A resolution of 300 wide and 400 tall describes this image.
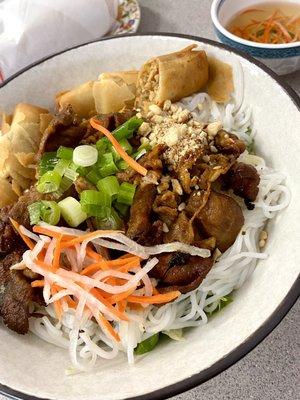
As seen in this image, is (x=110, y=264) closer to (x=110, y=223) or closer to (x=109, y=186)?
(x=110, y=223)

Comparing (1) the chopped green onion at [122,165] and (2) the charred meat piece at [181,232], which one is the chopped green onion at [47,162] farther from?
(2) the charred meat piece at [181,232]

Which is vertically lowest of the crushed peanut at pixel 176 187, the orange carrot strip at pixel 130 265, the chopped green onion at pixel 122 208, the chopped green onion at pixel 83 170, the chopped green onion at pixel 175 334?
the chopped green onion at pixel 175 334

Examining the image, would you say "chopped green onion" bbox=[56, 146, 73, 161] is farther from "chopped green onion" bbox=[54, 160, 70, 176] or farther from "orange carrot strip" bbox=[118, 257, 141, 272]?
"orange carrot strip" bbox=[118, 257, 141, 272]

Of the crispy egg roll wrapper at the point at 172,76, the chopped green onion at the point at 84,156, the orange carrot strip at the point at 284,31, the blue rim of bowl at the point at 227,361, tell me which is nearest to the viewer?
the blue rim of bowl at the point at 227,361

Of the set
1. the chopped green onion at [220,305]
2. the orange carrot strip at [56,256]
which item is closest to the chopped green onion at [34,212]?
the orange carrot strip at [56,256]

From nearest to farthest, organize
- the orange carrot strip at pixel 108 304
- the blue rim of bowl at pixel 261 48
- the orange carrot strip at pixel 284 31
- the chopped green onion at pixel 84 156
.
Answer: the orange carrot strip at pixel 108 304 → the chopped green onion at pixel 84 156 → the blue rim of bowl at pixel 261 48 → the orange carrot strip at pixel 284 31

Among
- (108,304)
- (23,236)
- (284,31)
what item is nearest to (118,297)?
(108,304)

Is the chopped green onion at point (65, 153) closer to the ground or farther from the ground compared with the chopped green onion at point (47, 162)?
farther from the ground
